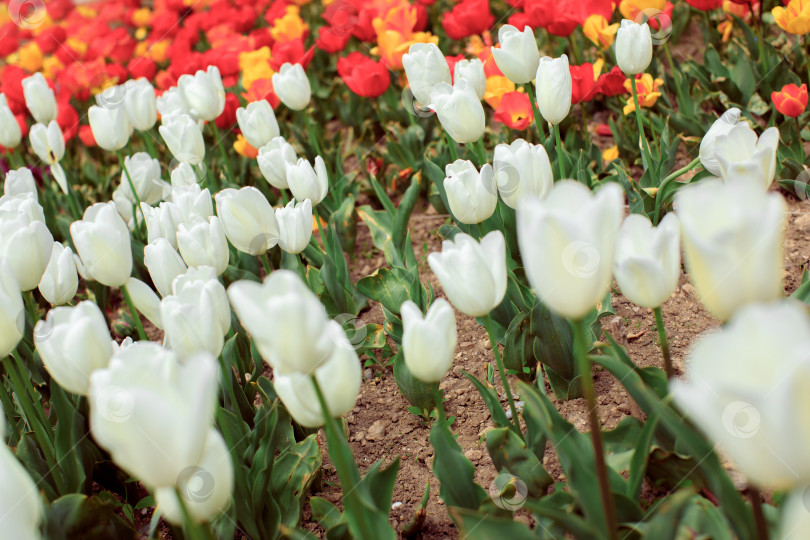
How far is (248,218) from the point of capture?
1742 millimetres

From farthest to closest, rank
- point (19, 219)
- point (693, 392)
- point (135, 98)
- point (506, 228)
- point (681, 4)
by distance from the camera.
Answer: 1. point (681, 4)
2. point (135, 98)
3. point (506, 228)
4. point (19, 219)
5. point (693, 392)

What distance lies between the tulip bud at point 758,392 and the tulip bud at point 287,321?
42 cm

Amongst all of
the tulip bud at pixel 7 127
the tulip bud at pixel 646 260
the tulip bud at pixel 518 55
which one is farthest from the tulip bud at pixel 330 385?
the tulip bud at pixel 7 127

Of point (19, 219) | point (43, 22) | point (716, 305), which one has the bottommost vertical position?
point (43, 22)

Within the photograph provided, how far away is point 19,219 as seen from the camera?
5.05 ft

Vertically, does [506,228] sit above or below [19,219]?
below

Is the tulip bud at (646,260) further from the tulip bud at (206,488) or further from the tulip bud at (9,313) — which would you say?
the tulip bud at (9,313)

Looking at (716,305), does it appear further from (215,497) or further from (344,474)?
(215,497)

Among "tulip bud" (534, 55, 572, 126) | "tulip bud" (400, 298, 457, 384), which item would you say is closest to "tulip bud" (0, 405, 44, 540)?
"tulip bud" (400, 298, 457, 384)

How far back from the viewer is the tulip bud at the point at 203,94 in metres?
2.51

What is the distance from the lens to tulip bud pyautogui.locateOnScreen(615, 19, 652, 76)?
198 cm

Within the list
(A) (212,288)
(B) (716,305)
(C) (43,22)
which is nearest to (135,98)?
(A) (212,288)

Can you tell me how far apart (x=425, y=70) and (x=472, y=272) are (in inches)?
41.8

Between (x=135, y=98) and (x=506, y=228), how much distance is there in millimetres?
1368
